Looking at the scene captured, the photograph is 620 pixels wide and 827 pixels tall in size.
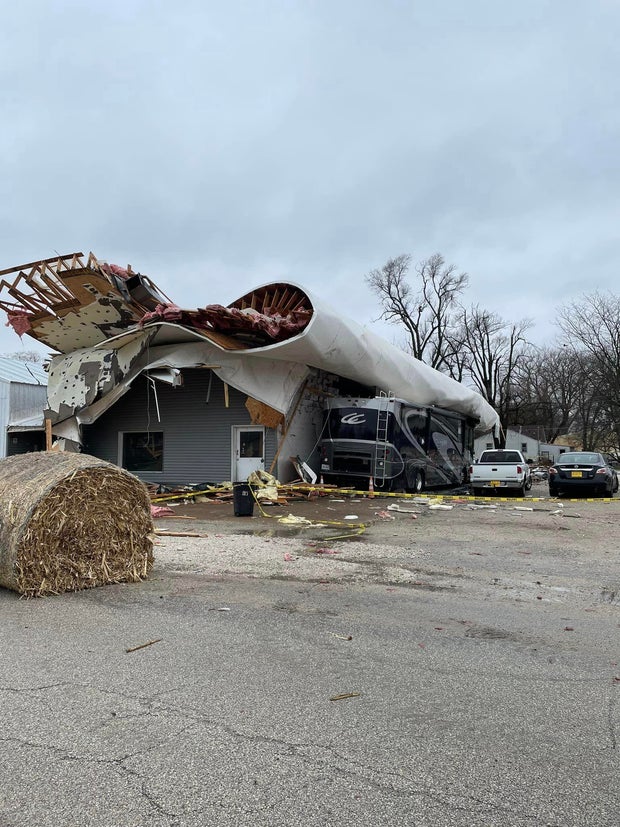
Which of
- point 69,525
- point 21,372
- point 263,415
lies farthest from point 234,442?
point 69,525

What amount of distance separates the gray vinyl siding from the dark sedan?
9.05 m

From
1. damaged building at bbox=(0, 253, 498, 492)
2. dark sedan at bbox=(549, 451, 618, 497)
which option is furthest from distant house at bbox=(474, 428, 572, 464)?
damaged building at bbox=(0, 253, 498, 492)

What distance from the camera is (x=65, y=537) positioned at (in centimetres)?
644

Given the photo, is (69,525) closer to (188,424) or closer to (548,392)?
(188,424)

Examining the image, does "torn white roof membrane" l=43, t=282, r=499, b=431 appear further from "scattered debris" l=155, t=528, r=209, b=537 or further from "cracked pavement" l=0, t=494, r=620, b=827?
"cracked pavement" l=0, t=494, r=620, b=827

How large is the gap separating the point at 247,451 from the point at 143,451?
4232 millimetres

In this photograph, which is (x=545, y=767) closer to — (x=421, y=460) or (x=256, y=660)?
(x=256, y=660)

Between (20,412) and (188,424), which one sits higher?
(20,412)

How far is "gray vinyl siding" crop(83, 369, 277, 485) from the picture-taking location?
19672 mm

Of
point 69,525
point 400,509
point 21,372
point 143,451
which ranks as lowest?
point 400,509

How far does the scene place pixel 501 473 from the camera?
2016 cm

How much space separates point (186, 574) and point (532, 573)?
14.3 feet

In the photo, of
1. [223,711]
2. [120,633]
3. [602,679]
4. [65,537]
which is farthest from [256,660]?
[65,537]

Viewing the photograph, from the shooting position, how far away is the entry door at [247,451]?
19.3 metres
